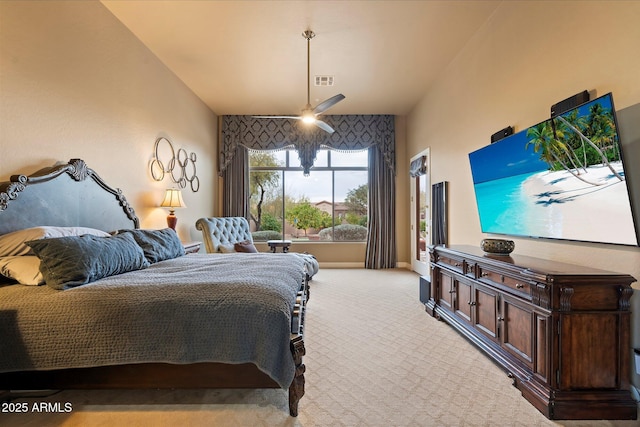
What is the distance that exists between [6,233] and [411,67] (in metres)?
4.57

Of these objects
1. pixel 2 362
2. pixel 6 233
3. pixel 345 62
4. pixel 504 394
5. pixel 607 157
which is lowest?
pixel 504 394

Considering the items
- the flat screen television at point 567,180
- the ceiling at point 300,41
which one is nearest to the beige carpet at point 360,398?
the flat screen television at point 567,180

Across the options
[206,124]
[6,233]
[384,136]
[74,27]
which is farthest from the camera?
[384,136]

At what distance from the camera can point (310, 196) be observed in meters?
6.62

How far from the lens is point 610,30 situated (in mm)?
1877

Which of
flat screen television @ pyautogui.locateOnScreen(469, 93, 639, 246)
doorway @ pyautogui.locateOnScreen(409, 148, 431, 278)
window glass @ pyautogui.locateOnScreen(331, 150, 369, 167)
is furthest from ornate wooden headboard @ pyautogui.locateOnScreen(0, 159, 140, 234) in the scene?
doorway @ pyautogui.locateOnScreen(409, 148, 431, 278)

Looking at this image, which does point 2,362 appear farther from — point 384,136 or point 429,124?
point 384,136

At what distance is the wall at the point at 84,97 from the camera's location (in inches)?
86.0

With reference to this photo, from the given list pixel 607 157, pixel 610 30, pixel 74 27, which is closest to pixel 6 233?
pixel 74 27

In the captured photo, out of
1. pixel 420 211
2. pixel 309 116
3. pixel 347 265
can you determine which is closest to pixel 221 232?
pixel 309 116

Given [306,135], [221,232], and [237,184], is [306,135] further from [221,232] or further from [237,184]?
[221,232]

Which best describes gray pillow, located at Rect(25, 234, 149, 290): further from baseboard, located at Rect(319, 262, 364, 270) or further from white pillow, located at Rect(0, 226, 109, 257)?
baseboard, located at Rect(319, 262, 364, 270)

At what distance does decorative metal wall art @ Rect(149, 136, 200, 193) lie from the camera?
4000mm

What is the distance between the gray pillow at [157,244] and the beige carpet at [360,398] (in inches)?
44.9
